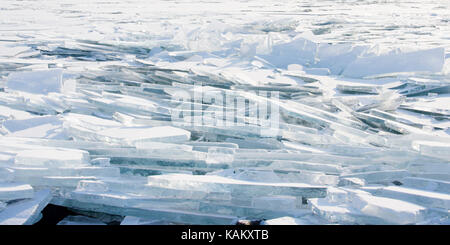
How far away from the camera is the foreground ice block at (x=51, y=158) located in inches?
90.9

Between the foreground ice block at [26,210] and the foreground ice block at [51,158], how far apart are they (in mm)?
173

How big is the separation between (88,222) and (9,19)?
33.0ft

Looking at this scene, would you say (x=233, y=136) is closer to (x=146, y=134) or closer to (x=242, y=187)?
(x=146, y=134)

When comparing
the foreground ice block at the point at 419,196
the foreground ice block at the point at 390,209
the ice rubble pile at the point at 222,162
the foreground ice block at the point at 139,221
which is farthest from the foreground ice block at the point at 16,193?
the foreground ice block at the point at 419,196

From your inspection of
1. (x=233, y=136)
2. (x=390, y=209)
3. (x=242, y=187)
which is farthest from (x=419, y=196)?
(x=233, y=136)

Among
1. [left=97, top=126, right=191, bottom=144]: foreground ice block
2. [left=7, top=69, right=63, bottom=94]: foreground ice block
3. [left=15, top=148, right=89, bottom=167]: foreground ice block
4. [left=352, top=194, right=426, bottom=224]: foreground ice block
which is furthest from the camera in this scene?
[left=7, top=69, right=63, bottom=94]: foreground ice block

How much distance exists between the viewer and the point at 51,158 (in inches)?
91.2

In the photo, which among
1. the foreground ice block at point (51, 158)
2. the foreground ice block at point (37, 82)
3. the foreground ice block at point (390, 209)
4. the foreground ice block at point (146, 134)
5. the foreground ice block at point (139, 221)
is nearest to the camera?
the foreground ice block at point (390, 209)

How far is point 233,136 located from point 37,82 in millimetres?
2320

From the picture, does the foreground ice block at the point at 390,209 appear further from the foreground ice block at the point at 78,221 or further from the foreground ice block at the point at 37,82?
the foreground ice block at the point at 37,82

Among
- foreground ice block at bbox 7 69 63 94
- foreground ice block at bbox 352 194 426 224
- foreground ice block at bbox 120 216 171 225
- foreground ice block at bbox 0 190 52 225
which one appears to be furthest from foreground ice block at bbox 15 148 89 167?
foreground ice block at bbox 7 69 63 94

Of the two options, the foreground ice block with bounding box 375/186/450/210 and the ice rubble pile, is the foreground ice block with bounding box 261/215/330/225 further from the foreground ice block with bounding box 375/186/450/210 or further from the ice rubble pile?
the foreground ice block with bounding box 375/186/450/210

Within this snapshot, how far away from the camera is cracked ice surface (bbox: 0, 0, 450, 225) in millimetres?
2123
